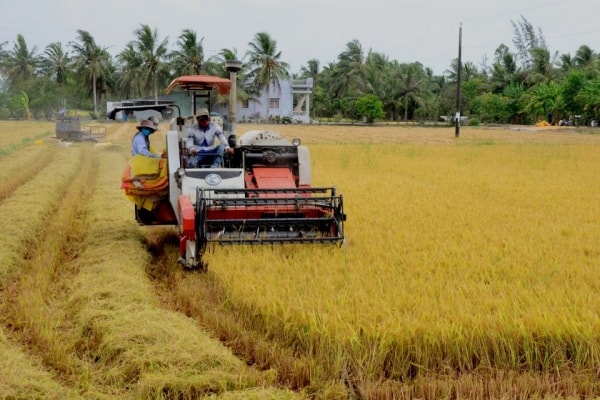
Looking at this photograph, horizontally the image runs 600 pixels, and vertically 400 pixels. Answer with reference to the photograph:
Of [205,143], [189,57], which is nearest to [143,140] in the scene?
[205,143]

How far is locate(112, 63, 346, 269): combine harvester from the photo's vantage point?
6.60 metres

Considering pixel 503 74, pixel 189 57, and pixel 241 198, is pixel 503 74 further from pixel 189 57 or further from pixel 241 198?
pixel 241 198

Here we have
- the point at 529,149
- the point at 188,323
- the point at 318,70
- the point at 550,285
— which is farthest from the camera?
the point at 318,70

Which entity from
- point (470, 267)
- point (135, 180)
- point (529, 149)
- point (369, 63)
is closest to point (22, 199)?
point (135, 180)

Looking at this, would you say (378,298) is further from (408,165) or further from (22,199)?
(408,165)

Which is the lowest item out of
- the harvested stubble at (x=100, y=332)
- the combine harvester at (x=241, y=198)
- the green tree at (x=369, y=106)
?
the harvested stubble at (x=100, y=332)

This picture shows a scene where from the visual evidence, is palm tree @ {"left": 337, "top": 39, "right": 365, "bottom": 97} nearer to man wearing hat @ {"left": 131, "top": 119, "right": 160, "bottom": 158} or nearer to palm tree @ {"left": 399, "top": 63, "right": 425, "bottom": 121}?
palm tree @ {"left": 399, "top": 63, "right": 425, "bottom": 121}

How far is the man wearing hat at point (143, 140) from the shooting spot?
25.9 feet

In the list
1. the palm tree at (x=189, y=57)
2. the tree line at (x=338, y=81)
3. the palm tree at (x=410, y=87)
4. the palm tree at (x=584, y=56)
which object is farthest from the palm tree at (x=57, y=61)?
the palm tree at (x=584, y=56)

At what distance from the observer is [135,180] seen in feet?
25.3

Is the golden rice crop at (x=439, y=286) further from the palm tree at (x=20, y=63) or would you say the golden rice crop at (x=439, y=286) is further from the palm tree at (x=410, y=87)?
the palm tree at (x=20, y=63)

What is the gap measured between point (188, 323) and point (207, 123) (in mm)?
3611

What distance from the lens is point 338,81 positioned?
68.1 m

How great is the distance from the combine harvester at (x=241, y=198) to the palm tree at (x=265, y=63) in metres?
48.5
